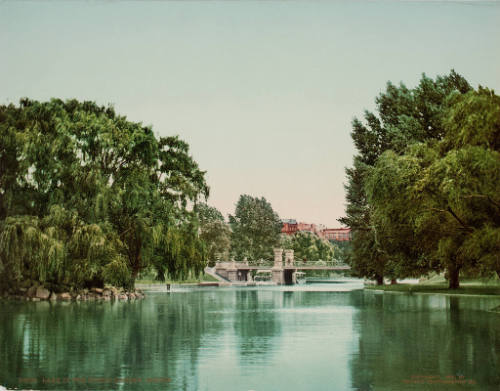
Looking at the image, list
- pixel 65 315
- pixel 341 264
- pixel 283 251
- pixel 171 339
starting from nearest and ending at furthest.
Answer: pixel 171 339, pixel 65 315, pixel 283 251, pixel 341 264

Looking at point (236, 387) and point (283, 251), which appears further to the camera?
point (283, 251)

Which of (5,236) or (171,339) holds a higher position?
(5,236)

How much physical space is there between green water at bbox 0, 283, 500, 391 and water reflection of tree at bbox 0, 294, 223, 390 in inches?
0.6

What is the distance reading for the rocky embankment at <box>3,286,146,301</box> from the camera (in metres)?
23.5

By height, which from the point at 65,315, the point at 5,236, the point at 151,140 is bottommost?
the point at 65,315

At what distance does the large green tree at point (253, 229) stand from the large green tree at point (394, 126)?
1268cm

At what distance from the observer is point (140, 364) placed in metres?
8.18

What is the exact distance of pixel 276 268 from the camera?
169 ft

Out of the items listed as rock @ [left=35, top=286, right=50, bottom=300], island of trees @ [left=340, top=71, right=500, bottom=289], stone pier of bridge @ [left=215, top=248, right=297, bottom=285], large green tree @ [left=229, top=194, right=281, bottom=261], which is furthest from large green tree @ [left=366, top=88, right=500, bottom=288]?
stone pier of bridge @ [left=215, top=248, right=297, bottom=285]

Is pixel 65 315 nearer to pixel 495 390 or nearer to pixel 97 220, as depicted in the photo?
pixel 97 220

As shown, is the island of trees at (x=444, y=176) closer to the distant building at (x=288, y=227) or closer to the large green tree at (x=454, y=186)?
the large green tree at (x=454, y=186)

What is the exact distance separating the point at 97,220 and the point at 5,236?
3.89 meters

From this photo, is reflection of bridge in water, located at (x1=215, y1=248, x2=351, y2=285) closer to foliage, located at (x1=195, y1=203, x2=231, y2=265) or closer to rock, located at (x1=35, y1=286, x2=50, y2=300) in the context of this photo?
foliage, located at (x1=195, y1=203, x2=231, y2=265)

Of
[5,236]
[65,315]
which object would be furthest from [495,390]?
[5,236]
